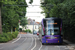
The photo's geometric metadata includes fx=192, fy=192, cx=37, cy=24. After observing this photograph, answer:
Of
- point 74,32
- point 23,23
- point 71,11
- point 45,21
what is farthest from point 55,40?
point 23,23

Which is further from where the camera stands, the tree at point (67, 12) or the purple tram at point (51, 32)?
the purple tram at point (51, 32)

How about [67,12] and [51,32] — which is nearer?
[51,32]

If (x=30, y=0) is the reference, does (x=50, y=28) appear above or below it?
below

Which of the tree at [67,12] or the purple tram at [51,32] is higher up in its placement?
the tree at [67,12]

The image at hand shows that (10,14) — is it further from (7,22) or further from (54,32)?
(54,32)

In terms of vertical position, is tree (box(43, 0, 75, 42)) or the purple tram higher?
tree (box(43, 0, 75, 42))

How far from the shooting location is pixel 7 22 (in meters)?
42.1

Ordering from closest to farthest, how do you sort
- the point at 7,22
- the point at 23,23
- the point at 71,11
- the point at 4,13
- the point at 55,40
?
the point at 71,11, the point at 55,40, the point at 4,13, the point at 7,22, the point at 23,23

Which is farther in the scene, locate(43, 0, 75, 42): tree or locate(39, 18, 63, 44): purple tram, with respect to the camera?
locate(39, 18, 63, 44): purple tram

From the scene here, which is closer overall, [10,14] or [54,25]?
[54,25]

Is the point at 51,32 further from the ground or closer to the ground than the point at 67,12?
closer to the ground

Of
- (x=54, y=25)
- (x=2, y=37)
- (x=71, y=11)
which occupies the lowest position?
(x=2, y=37)

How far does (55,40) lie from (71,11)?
Answer: 4.17 metres

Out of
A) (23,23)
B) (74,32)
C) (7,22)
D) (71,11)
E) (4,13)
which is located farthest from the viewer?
(23,23)
